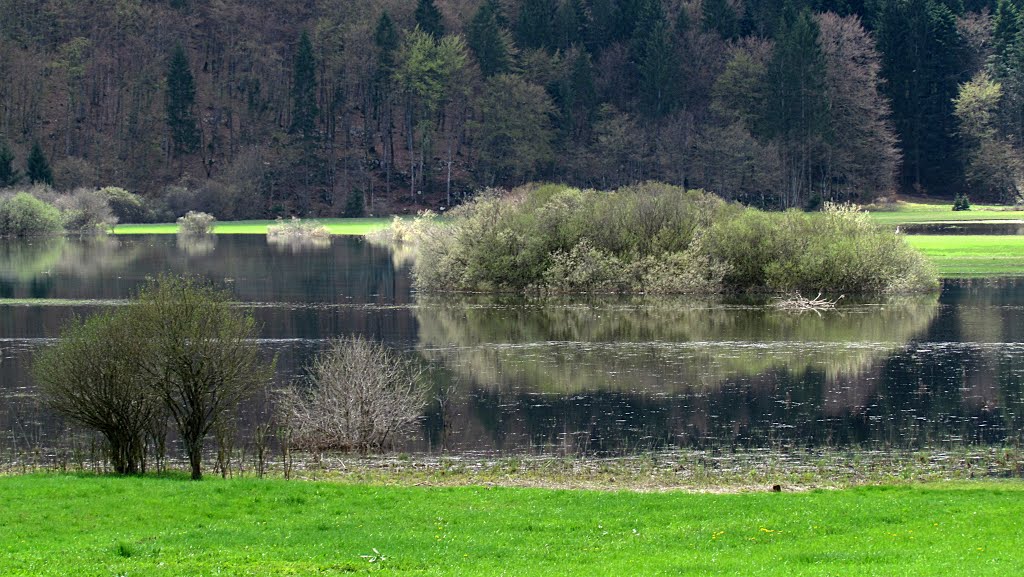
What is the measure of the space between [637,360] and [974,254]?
136ft

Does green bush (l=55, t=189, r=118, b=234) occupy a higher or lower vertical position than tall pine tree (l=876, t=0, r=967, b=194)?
lower

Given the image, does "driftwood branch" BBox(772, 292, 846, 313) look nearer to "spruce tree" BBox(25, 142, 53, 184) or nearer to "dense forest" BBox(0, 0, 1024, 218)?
"dense forest" BBox(0, 0, 1024, 218)

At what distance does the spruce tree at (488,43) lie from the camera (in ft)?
448

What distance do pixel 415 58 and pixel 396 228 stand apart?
32282 mm

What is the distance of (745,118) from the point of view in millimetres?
128000

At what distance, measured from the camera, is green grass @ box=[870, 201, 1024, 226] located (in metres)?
111

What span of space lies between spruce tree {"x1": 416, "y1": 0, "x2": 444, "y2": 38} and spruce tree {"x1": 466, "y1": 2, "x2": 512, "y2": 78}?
3.48 meters

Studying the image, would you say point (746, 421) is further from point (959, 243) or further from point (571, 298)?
point (959, 243)

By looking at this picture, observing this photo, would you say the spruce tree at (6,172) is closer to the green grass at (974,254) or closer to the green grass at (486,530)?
the green grass at (974,254)

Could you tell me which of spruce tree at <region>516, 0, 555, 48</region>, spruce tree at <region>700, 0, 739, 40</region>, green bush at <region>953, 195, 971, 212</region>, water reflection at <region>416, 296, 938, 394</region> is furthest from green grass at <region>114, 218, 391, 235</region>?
water reflection at <region>416, 296, 938, 394</region>

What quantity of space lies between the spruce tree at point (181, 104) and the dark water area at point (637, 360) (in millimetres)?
65263

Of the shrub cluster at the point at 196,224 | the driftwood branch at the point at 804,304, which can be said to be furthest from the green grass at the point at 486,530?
the shrub cluster at the point at 196,224

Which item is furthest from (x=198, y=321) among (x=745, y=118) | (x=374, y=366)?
(x=745, y=118)

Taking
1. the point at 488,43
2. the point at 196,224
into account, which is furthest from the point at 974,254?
the point at 488,43
